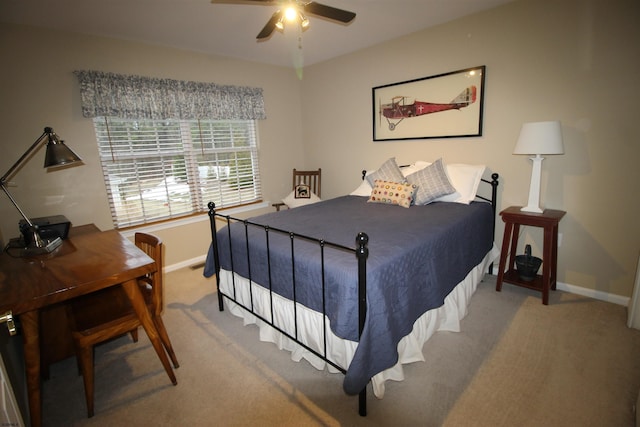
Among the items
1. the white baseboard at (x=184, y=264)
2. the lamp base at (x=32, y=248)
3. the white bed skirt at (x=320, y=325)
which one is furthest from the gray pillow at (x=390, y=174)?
the lamp base at (x=32, y=248)

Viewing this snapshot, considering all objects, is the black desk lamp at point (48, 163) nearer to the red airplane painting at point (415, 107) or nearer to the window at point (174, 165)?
the window at point (174, 165)

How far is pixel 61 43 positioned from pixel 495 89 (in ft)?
12.5

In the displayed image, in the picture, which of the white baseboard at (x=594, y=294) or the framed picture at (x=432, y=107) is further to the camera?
the framed picture at (x=432, y=107)

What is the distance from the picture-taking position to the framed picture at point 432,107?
2.91 m

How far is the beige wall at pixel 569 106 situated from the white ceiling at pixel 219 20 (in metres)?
0.27

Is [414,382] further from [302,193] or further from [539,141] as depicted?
[302,193]

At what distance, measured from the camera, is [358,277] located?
142 centimetres

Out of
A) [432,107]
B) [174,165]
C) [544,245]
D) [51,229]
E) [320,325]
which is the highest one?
[432,107]

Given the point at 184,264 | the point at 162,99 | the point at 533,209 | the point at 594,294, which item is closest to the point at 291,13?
the point at 162,99

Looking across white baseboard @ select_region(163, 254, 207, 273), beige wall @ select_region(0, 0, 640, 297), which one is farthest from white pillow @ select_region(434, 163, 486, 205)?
white baseboard @ select_region(163, 254, 207, 273)

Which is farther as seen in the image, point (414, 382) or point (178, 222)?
point (178, 222)

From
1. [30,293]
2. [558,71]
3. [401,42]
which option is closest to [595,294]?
[558,71]

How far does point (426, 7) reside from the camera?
260 cm

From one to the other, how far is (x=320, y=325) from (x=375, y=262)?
52 cm
